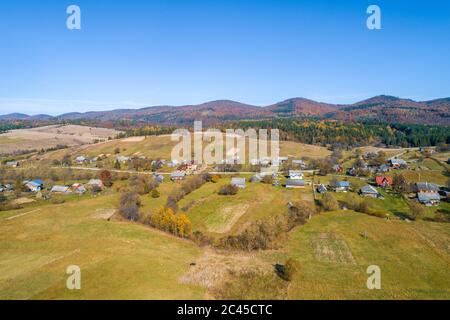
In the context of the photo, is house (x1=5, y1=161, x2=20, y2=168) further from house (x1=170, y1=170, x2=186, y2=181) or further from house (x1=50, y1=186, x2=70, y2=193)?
house (x1=170, y1=170, x2=186, y2=181)

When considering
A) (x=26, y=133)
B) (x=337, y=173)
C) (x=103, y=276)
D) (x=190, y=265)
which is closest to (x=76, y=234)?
(x=103, y=276)

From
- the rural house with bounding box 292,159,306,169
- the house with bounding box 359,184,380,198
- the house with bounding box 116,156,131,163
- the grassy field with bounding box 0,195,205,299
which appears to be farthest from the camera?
the house with bounding box 116,156,131,163

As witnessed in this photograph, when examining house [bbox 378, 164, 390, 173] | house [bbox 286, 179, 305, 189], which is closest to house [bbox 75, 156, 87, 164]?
house [bbox 286, 179, 305, 189]

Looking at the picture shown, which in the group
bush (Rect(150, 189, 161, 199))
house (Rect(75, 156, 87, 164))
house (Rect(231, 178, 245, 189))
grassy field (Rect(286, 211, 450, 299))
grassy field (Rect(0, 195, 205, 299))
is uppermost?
house (Rect(75, 156, 87, 164))

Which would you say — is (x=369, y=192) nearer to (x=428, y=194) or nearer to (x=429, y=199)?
(x=429, y=199)

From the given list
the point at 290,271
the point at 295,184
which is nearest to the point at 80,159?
the point at 295,184

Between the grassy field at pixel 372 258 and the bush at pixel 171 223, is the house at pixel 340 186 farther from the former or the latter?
the bush at pixel 171 223

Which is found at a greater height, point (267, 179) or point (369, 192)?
point (267, 179)

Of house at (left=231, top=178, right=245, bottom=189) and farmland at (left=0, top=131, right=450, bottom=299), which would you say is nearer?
farmland at (left=0, top=131, right=450, bottom=299)
